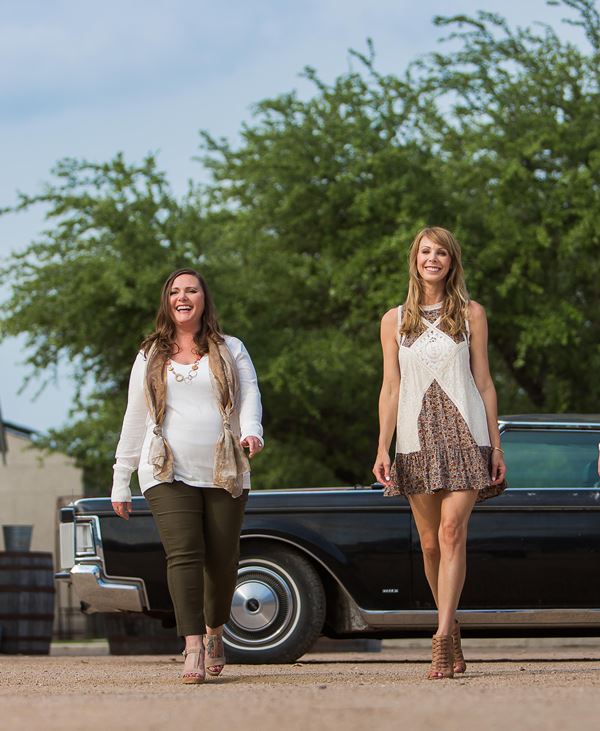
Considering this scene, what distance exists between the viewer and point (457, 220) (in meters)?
21.2

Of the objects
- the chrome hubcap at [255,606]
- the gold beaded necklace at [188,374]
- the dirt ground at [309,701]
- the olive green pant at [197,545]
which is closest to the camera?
the dirt ground at [309,701]

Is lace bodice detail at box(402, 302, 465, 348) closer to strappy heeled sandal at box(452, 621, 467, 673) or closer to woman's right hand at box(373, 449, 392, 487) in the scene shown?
woman's right hand at box(373, 449, 392, 487)

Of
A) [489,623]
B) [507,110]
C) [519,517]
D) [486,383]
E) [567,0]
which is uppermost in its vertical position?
[567,0]

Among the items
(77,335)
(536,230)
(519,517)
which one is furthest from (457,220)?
(519,517)

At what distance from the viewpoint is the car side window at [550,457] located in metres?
8.96

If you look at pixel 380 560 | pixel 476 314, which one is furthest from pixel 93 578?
pixel 476 314

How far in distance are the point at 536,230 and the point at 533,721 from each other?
17.0 metres

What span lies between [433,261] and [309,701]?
2473 mm

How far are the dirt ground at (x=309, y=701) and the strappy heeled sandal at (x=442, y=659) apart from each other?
10 cm

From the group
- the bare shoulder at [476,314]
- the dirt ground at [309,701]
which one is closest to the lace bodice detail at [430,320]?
the bare shoulder at [476,314]

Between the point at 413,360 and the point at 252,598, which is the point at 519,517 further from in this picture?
the point at 413,360

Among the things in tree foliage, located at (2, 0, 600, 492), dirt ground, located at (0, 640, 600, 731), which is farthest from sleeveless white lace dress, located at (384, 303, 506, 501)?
tree foliage, located at (2, 0, 600, 492)

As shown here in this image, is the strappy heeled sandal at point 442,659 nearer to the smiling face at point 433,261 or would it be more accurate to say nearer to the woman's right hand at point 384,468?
the woman's right hand at point 384,468

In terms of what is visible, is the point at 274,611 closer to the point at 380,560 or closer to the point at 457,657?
the point at 380,560
